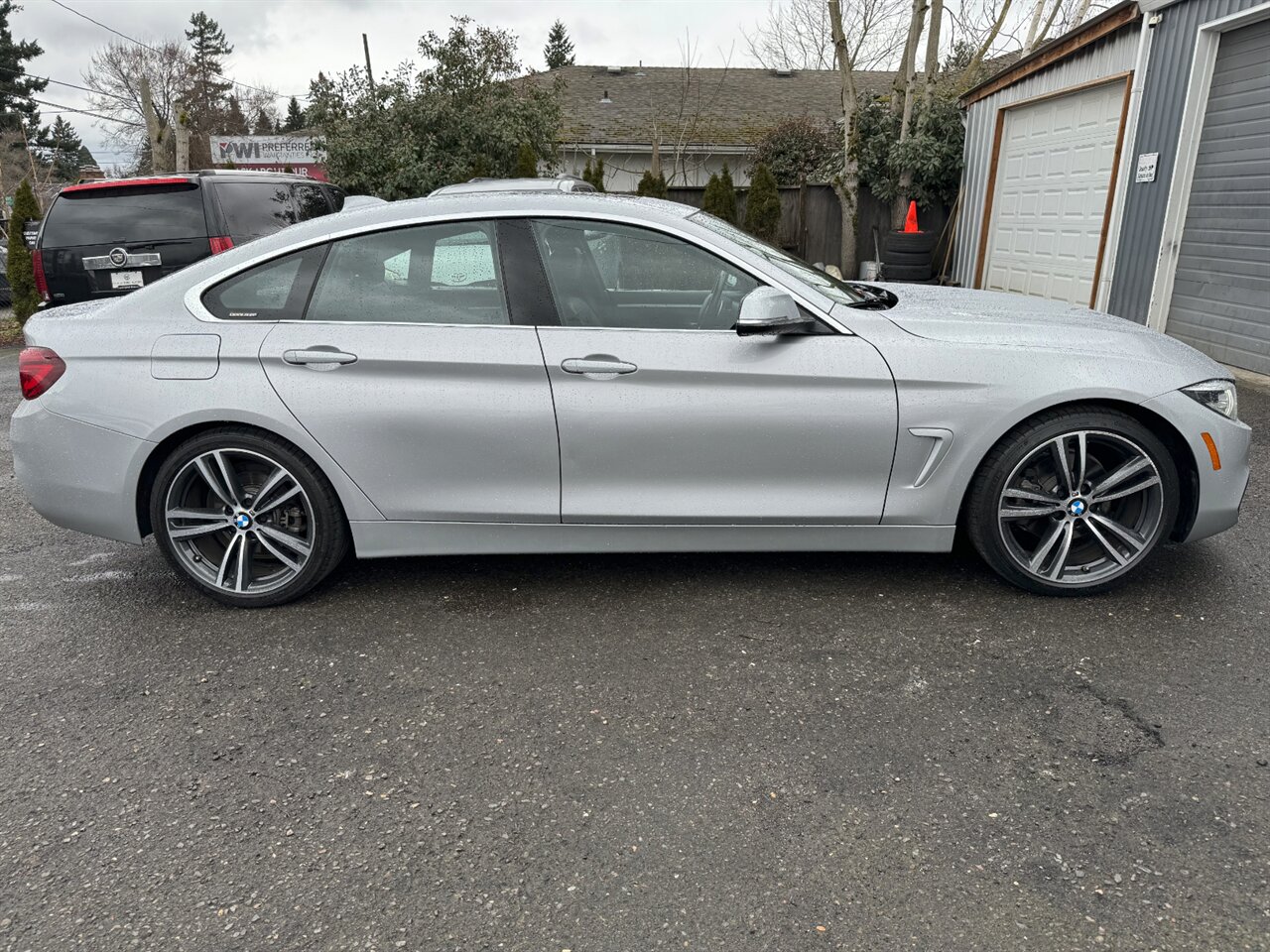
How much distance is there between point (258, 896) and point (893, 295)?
332 cm

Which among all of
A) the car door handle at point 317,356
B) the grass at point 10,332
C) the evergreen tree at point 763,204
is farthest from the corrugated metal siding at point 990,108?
the grass at point 10,332

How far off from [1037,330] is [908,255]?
9.78 m

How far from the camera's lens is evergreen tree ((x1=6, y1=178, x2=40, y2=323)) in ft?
42.0

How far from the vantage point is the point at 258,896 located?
2172 millimetres

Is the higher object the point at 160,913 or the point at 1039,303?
the point at 1039,303

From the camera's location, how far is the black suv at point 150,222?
7.94 metres

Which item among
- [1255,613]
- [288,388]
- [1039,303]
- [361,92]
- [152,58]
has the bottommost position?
[1255,613]

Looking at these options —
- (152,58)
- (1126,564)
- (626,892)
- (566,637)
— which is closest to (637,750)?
(626,892)

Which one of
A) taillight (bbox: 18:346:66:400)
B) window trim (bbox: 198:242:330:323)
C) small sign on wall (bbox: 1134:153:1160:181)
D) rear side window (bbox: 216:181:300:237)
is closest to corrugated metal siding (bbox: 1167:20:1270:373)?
small sign on wall (bbox: 1134:153:1160:181)

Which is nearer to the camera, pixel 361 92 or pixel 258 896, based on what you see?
pixel 258 896

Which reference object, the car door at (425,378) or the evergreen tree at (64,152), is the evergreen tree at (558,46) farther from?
the car door at (425,378)

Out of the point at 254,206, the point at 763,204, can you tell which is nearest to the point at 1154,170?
the point at 254,206

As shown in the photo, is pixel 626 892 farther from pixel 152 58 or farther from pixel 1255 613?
pixel 152 58

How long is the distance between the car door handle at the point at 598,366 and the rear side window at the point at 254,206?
18.3 feet
